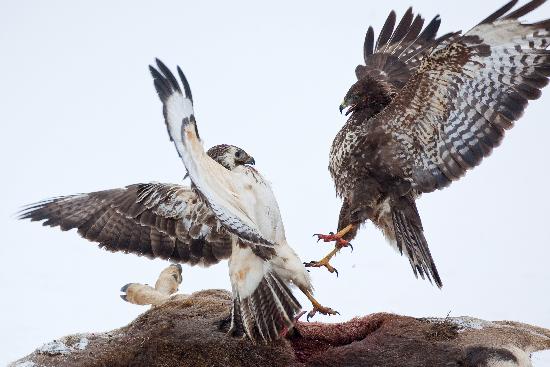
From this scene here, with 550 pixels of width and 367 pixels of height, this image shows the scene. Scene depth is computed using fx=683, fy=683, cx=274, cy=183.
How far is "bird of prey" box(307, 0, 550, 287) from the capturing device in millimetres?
5223

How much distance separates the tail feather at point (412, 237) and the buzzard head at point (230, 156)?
5.52ft

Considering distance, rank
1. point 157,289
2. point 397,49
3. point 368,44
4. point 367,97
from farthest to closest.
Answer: point 368,44, point 397,49, point 367,97, point 157,289

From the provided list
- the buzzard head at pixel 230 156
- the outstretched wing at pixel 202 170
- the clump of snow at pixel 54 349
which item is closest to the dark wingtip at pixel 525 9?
the buzzard head at pixel 230 156

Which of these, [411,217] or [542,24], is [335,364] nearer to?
[411,217]

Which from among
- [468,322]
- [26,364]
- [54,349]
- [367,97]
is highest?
[367,97]

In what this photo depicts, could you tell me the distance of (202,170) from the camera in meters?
3.99

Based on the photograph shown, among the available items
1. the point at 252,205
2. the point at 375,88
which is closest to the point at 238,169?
the point at 252,205

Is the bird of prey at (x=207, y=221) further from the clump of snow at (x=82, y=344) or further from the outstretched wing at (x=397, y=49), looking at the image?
the outstretched wing at (x=397, y=49)

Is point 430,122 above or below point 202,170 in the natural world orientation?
above

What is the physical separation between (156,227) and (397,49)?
12.3 ft

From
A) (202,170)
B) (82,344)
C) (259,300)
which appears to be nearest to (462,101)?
(259,300)

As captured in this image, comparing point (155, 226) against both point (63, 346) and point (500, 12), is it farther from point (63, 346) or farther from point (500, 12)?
point (500, 12)

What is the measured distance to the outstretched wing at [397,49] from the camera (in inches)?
283

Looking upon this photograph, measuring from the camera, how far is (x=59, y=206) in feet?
18.4
